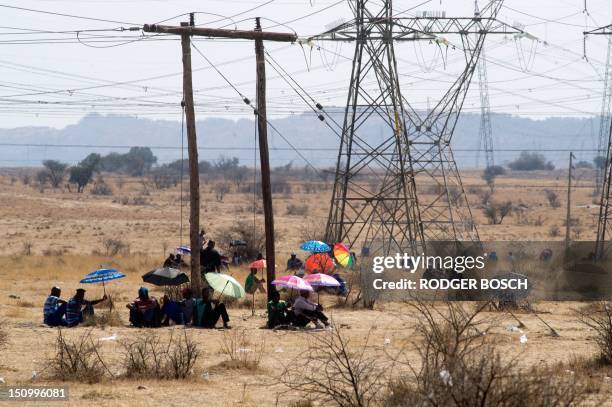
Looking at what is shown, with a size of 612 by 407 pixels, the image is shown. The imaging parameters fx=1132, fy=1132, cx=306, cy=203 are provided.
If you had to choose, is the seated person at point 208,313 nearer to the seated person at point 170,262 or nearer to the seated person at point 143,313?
the seated person at point 143,313

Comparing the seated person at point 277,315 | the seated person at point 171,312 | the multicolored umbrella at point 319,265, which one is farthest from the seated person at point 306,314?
the multicolored umbrella at point 319,265

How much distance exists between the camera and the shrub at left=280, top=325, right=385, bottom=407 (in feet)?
43.5

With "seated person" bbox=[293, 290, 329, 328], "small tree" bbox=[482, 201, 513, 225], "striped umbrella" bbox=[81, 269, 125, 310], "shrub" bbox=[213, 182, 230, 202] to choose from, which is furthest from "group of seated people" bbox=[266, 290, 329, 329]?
"shrub" bbox=[213, 182, 230, 202]

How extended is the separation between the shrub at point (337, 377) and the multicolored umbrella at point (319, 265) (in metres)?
7.29

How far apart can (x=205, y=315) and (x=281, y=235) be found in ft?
129

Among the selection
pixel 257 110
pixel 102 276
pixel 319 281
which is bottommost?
pixel 319 281

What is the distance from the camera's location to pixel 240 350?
Result: 20.6 m

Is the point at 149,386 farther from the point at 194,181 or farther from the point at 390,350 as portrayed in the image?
the point at 194,181

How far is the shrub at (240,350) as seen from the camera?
18.7m

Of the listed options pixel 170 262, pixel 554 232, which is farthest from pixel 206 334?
pixel 554 232

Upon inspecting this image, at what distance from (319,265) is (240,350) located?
390 inches

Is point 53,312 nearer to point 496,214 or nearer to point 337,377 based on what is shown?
point 337,377

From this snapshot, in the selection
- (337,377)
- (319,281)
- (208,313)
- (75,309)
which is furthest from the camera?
(319,281)

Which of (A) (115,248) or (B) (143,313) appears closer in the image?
(B) (143,313)
